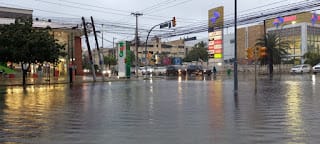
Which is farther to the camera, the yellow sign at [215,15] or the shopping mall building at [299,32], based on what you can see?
the shopping mall building at [299,32]

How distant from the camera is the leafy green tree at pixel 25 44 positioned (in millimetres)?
32656

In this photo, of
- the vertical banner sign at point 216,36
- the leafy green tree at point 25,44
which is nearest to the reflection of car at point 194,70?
the vertical banner sign at point 216,36

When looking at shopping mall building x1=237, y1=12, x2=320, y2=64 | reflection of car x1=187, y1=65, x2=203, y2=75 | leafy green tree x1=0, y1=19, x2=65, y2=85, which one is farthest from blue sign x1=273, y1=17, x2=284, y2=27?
leafy green tree x1=0, y1=19, x2=65, y2=85

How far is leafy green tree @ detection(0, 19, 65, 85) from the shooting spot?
32.7 meters

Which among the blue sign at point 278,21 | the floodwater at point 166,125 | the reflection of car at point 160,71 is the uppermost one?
the blue sign at point 278,21

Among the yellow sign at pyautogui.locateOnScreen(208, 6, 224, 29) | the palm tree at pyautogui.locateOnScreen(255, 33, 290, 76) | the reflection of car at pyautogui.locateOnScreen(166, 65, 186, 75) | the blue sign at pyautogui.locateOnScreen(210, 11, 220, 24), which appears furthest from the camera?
the blue sign at pyautogui.locateOnScreen(210, 11, 220, 24)

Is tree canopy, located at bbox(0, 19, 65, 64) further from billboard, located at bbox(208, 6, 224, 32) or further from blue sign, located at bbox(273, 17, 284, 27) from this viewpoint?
blue sign, located at bbox(273, 17, 284, 27)

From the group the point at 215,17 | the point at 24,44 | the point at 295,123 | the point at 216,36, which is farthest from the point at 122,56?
the point at 295,123

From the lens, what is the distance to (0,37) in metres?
33.2

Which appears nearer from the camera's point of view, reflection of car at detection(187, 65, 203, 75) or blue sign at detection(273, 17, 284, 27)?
reflection of car at detection(187, 65, 203, 75)

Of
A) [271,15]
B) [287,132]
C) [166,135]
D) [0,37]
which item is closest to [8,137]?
[166,135]

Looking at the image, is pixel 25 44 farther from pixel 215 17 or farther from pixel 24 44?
pixel 215 17

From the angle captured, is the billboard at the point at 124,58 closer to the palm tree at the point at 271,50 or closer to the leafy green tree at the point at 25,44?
the leafy green tree at the point at 25,44

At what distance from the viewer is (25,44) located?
32906mm
